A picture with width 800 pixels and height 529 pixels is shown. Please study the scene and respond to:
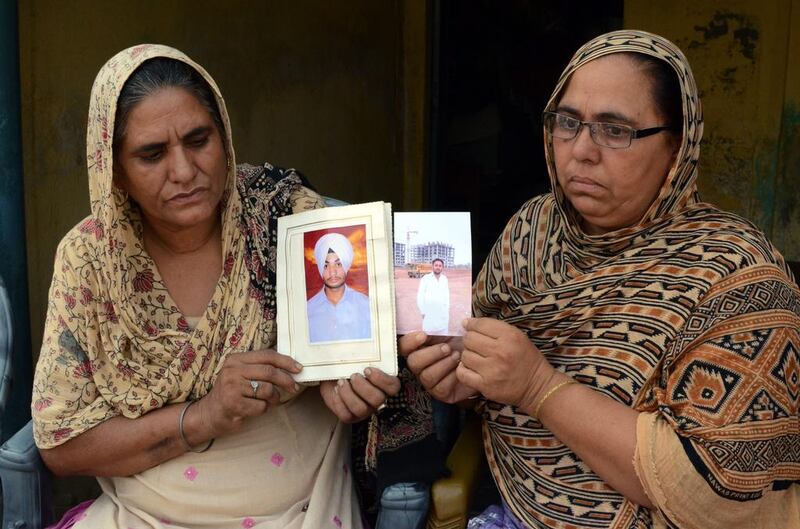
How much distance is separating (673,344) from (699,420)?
19cm

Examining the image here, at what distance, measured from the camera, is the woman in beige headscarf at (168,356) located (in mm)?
2379

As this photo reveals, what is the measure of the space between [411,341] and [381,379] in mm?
121

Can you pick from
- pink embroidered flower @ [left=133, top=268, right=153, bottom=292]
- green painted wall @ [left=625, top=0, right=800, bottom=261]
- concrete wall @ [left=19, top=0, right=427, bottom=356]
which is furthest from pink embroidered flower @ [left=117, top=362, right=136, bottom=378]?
green painted wall @ [left=625, top=0, right=800, bottom=261]

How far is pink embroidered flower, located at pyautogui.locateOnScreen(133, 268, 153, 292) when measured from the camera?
2523mm

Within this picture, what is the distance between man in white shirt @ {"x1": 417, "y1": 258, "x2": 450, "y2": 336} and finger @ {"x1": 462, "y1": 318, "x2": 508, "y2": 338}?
63 millimetres

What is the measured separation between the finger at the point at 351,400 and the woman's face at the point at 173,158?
1.96 feet

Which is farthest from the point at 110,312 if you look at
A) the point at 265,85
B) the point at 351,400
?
the point at 265,85

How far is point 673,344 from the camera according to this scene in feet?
6.93

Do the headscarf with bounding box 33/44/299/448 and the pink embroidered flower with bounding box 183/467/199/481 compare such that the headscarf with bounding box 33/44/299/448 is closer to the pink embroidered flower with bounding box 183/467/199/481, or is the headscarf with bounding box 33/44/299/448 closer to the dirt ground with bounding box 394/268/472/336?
the pink embroidered flower with bounding box 183/467/199/481

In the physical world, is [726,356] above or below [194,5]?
below

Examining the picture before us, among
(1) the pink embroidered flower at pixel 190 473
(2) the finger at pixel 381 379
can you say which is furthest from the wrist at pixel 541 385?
(1) the pink embroidered flower at pixel 190 473

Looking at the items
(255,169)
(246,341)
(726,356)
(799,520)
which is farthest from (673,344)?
(255,169)

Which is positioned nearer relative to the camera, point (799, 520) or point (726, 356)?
point (726, 356)

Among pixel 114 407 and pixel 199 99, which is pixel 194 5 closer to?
pixel 199 99
